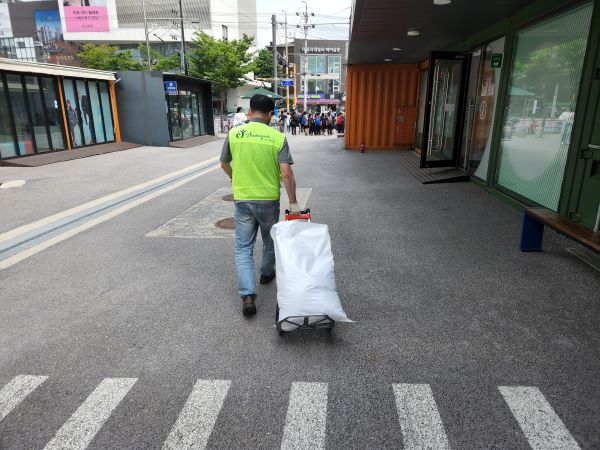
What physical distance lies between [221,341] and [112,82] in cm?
1691

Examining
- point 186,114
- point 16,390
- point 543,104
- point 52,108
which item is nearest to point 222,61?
point 186,114

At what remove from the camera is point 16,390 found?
8.68 ft

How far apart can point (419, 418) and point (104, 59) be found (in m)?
44.9

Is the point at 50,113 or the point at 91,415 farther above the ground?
the point at 50,113

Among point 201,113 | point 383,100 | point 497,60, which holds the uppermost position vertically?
point 497,60

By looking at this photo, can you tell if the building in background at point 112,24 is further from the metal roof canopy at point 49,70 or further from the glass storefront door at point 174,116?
the metal roof canopy at point 49,70

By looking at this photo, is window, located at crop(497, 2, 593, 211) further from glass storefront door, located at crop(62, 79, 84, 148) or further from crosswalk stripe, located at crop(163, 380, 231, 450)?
glass storefront door, located at crop(62, 79, 84, 148)

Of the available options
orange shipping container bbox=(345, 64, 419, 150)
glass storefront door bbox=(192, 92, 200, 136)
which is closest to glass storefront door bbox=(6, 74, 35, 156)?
glass storefront door bbox=(192, 92, 200, 136)

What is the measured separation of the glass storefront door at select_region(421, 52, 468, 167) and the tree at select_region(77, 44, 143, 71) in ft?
122

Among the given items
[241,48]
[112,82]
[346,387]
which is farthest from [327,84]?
[346,387]

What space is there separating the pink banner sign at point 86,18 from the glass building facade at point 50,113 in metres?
44.9

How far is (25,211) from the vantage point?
712cm

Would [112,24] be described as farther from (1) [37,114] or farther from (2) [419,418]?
(2) [419,418]

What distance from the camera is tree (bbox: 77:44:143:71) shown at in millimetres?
39125
